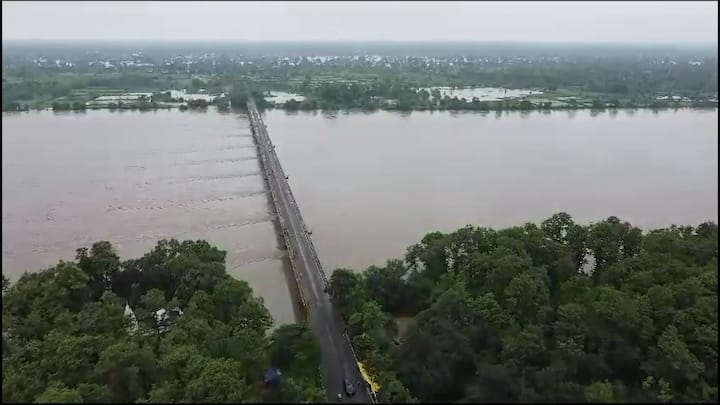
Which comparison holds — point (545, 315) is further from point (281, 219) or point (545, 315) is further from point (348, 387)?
Result: point (281, 219)

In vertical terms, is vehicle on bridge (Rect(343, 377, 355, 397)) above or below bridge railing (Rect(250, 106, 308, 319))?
below

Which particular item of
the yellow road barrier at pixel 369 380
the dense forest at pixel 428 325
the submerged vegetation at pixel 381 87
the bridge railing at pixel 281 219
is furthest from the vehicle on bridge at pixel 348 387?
the submerged vegetation at pixel 381 87

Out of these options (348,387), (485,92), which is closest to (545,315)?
(348,387)

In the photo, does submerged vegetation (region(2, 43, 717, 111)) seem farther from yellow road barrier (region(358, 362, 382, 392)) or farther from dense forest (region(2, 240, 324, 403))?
yellow road barrier (region(358, 362, 382, 392))

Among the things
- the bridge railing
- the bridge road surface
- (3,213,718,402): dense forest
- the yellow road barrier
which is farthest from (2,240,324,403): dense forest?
the bridge railing

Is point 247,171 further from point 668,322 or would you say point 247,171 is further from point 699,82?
point 699,82
